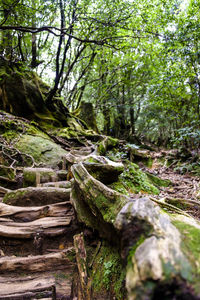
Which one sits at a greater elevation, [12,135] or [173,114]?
[173,114]

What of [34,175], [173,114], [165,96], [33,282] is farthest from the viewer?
[173,114]

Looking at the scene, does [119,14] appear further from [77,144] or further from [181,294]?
[181,294]

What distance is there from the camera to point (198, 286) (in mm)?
808

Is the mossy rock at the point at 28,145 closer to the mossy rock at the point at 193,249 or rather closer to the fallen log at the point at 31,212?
the fallen log at the point at 31,212

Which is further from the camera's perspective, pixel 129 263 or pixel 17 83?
pixel 17 83

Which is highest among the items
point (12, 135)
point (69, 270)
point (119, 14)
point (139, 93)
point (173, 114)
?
point (119, 14)

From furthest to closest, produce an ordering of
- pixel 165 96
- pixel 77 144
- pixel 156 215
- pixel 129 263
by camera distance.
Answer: pixel 165 96
pixel 77 144
pixel 156 215
pixel 129 263

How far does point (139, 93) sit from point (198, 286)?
631 inches

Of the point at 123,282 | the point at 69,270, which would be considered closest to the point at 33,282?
the point at 69,270

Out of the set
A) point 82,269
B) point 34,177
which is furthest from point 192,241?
point 34,177

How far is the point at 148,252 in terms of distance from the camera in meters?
0.97

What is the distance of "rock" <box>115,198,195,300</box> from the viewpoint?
2.78 feet

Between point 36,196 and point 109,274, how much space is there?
Result: 1556mm

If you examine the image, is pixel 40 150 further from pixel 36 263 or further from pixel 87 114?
pixel 87 114
